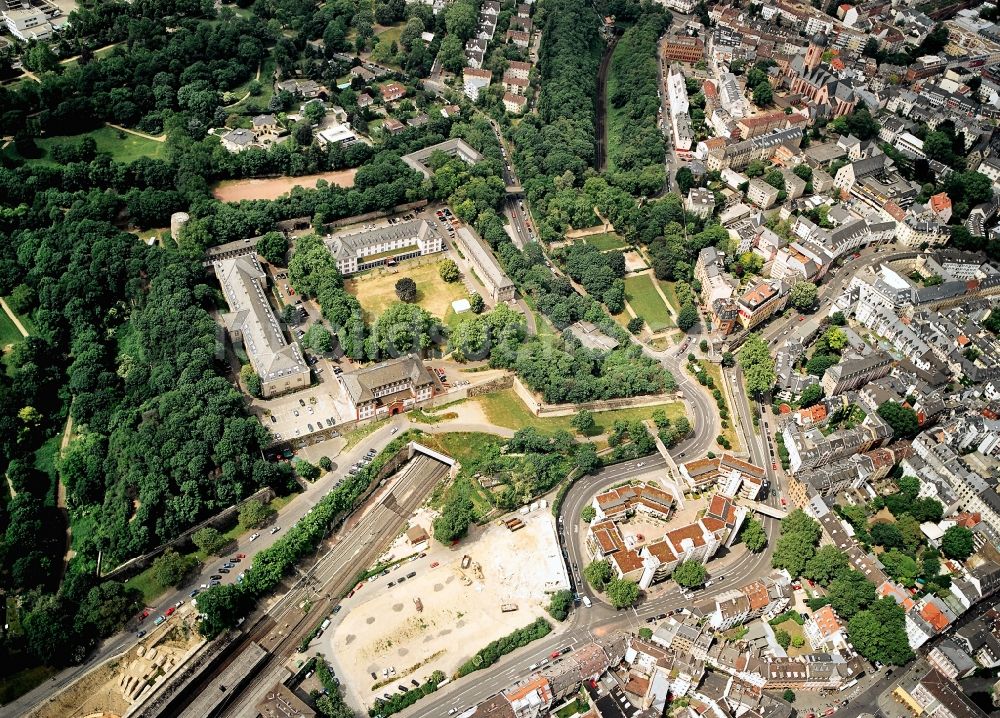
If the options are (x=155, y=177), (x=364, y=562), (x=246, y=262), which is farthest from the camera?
(x=155, y=177)

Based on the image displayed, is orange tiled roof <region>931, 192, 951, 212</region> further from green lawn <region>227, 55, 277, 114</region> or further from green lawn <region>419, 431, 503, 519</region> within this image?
green lawn <region>227, 55, 277, 114</region>

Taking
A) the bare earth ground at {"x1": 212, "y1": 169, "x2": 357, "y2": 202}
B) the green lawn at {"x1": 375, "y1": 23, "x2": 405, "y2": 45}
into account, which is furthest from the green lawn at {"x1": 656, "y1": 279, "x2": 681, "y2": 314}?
the green lawn at {"x1": 375, "y1": 23, "x2": 405, "y2": 45}

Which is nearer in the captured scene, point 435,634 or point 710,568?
point 435,634

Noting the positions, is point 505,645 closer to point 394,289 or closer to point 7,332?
point 394,289

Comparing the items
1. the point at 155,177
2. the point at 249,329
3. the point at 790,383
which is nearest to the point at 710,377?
the point at 790,383

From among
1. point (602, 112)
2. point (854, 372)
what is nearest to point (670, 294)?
point (854, 372)

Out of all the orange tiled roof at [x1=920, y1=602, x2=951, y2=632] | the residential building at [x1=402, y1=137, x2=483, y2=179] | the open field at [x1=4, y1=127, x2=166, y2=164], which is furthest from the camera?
the residential building at [x1=402, y1=137, x2=483, y2=179]

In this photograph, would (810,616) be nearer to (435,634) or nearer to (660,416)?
(660,416)
